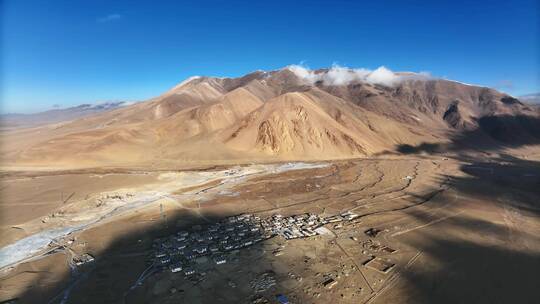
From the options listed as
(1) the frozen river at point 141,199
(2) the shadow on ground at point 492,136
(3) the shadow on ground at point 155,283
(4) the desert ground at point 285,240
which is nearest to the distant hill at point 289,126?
(2) the shadow on ground at point 492,136

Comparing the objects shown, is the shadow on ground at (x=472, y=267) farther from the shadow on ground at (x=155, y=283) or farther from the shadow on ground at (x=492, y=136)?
the shadow on ground at (x=492, y=136)

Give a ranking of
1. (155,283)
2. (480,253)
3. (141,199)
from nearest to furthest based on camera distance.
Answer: (155,283) → (480,253) → (141,199)

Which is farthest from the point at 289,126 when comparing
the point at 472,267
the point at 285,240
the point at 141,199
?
the point at 472,267

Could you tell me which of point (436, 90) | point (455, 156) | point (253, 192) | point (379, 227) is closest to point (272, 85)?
point (436, 90)

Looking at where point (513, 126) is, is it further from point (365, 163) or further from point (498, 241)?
point (498, 241)

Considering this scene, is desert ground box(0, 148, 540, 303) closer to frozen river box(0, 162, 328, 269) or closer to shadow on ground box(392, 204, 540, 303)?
shadow on ground box(392, 204, 540, 303)

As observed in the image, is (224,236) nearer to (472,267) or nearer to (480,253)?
(472,267)

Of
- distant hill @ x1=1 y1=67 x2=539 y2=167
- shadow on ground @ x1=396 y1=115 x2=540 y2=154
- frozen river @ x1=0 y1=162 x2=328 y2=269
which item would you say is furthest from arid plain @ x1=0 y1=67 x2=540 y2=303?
shadow on ground @ x1=396 y1=115 x2=540 y2=154
